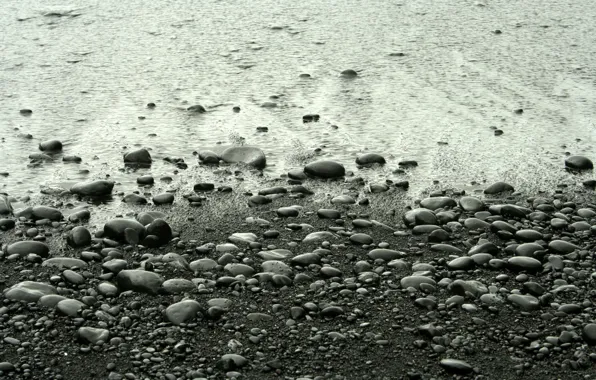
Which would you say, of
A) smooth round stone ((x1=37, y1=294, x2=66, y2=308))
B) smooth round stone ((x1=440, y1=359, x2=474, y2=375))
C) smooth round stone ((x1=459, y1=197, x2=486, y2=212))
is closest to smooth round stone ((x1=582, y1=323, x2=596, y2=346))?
smooth round stone ((x1=440, y1=359, x2=474, y2=375))

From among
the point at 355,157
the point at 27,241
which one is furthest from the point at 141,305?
the point at 355,157

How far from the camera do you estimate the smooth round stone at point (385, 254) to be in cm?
494

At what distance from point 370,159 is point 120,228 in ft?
7.30

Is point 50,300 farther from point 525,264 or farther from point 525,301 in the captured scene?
point 525,264

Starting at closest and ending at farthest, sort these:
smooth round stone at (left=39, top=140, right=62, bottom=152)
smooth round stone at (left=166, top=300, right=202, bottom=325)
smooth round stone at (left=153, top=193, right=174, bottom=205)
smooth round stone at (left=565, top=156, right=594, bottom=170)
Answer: smooth round stone at (left=166, top=300, right=202, bottom=325) < smooth round stone at (left=153, top=193, right=174, bottom=205) < smooth round stone at (left=565, top=156, right=594, bottom=170) < smooth round stone at (left=39, top=140, right=62, bottom=152)

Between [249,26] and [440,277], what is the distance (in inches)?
251

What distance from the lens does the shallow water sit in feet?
22.0

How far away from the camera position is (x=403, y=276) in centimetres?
472

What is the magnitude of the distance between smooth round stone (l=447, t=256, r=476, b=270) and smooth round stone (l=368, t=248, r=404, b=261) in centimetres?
32

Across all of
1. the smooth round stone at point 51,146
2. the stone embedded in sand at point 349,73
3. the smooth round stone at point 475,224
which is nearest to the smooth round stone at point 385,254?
the smooth round stone at point 475,224

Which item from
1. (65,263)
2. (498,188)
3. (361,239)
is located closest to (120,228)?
(65,263)

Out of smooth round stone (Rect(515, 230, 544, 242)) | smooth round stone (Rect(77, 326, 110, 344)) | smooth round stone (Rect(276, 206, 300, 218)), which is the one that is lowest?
smooth round stone (Rect(276, 206, 300, 218))

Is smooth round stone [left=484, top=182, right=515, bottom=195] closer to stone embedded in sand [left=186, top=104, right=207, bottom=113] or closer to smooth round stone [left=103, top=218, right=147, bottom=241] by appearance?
smooth round stone [left=103, top=218, right=147, bottom=241]

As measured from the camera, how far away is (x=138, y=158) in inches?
255
